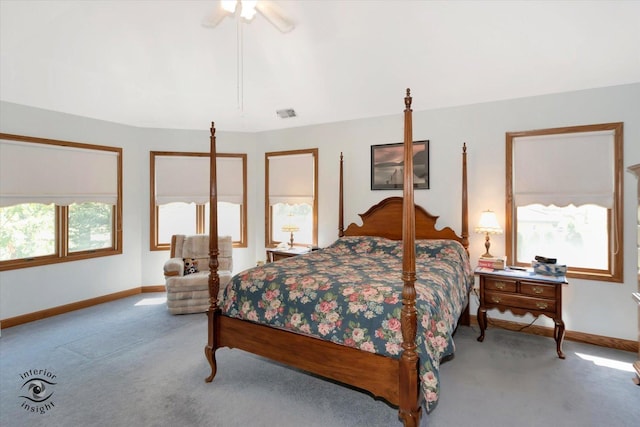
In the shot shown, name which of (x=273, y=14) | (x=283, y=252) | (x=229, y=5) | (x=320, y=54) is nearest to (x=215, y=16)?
(x=229, y=5)

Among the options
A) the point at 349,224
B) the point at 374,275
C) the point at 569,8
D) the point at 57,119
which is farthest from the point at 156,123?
the point at 569,8

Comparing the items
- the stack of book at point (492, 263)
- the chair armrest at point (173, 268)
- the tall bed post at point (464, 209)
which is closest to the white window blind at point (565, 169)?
the tall bed post at point (464, 209)

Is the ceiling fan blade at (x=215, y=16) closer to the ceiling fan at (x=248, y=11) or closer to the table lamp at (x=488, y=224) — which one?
the ceiling fan at (x=248, y=11)

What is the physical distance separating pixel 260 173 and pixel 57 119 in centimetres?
287

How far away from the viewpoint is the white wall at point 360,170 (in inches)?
139

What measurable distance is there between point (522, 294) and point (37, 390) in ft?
14.5

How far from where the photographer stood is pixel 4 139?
3.97 metres

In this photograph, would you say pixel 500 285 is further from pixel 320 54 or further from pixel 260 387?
pixel 320 54

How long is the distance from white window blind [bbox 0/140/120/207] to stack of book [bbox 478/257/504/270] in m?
5.16

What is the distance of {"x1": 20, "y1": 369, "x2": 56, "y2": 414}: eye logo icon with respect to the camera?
98.7 inches

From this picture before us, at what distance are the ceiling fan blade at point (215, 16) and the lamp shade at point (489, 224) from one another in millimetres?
3298

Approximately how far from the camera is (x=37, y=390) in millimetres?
2717

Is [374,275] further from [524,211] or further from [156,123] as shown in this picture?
[156,123]

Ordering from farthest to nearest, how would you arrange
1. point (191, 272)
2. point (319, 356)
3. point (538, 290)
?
point (191, 272) < point (538, 290) < point (319, 356)
